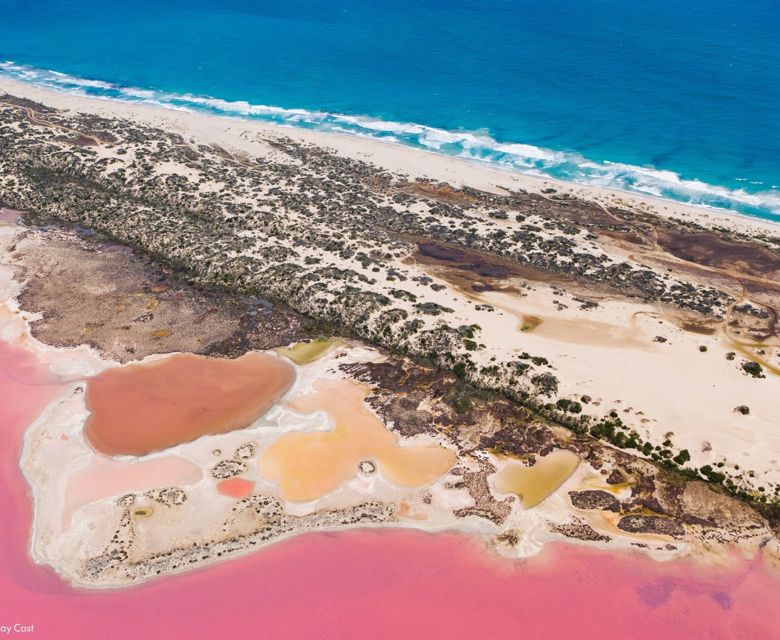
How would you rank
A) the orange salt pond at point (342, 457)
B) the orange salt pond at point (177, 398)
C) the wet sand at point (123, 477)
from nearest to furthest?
the wet sand at point (123, 477), the orange salt pond at point (342, 457), the orange salt pond at point (177, 398)

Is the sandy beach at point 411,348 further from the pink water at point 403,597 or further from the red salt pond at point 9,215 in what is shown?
the red salt pond at point 9,215

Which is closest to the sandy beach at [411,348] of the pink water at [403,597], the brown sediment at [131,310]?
the brown sediment at [131,310]

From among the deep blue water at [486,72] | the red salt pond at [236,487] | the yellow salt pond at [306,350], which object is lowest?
the red salt pond at [236,487]

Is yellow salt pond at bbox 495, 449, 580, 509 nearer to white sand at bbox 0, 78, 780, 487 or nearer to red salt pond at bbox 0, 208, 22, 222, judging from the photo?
white sand at bbox 0, 78, 780, 487

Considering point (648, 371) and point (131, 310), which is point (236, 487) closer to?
point (131, 310)

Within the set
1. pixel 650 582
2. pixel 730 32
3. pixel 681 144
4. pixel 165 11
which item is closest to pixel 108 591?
pixel 650 582

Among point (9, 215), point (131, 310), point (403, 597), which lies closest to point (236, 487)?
point (403, 597)

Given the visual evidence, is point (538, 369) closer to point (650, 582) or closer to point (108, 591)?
point (650, 582)
